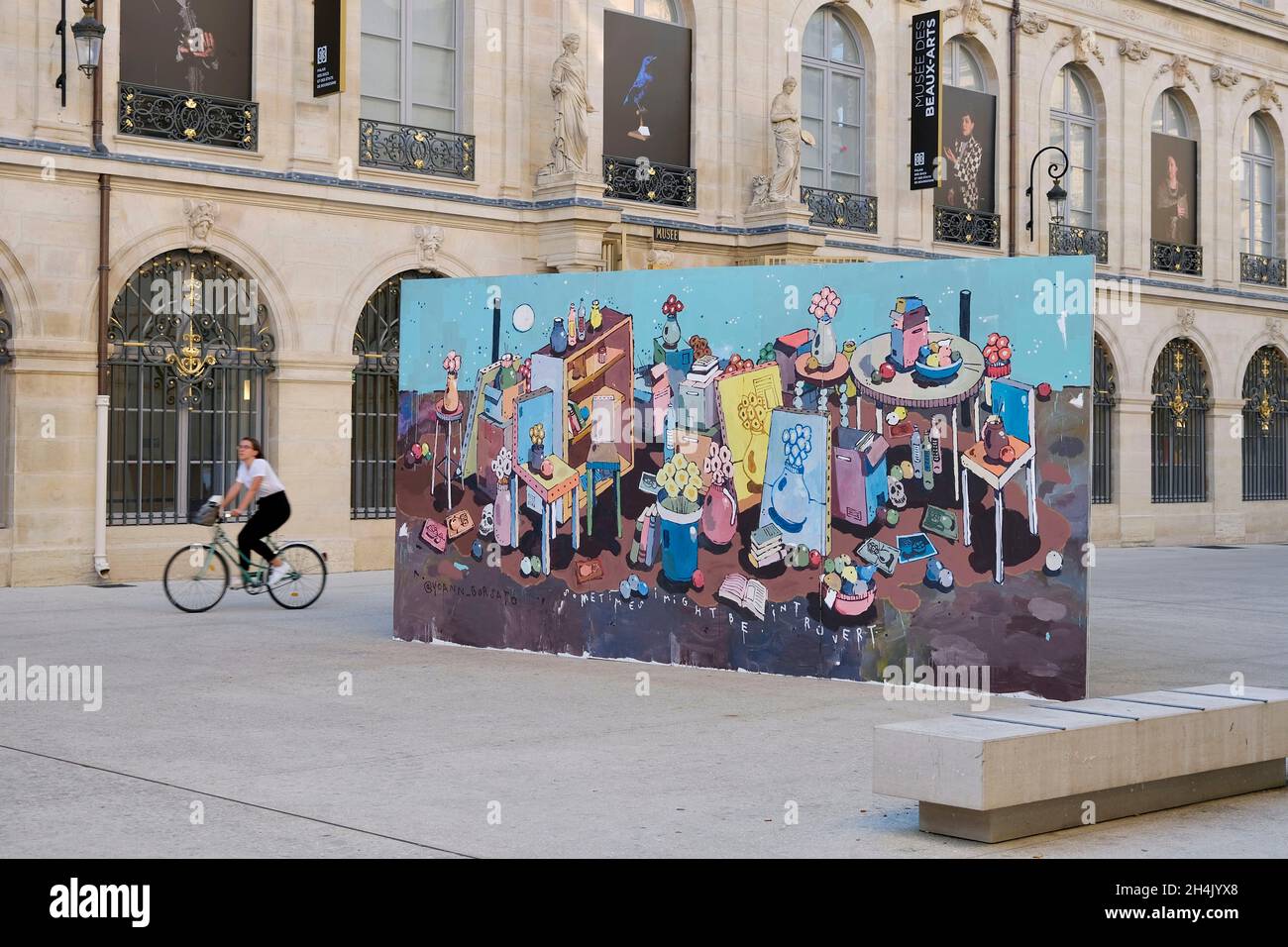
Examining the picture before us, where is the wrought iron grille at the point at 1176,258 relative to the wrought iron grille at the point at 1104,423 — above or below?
above

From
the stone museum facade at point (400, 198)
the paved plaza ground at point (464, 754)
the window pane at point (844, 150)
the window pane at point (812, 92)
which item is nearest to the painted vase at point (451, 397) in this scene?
the paved plaza ground at point (464, 754)

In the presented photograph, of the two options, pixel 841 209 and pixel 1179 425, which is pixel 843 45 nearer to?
pixel 841 209

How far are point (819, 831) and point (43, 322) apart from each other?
14777 millimetres

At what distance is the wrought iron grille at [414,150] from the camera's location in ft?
74.7

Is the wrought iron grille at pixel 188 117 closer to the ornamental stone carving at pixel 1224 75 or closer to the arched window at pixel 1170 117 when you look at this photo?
the arched window at pixel 1170 117

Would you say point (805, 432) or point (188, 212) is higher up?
point (188, 212)

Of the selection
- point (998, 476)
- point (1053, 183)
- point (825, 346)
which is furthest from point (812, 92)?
point (998, 476)

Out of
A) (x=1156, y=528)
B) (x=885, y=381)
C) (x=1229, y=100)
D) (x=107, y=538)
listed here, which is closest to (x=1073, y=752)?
(x=885, y=381)

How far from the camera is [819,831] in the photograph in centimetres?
729

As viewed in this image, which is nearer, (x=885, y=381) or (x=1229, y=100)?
(x=885, y=381)

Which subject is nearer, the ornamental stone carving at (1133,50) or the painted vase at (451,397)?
the painted vase at (451,397)

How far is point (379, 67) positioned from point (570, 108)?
2651 mm

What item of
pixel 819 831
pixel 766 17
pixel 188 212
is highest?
pixel 766 17
